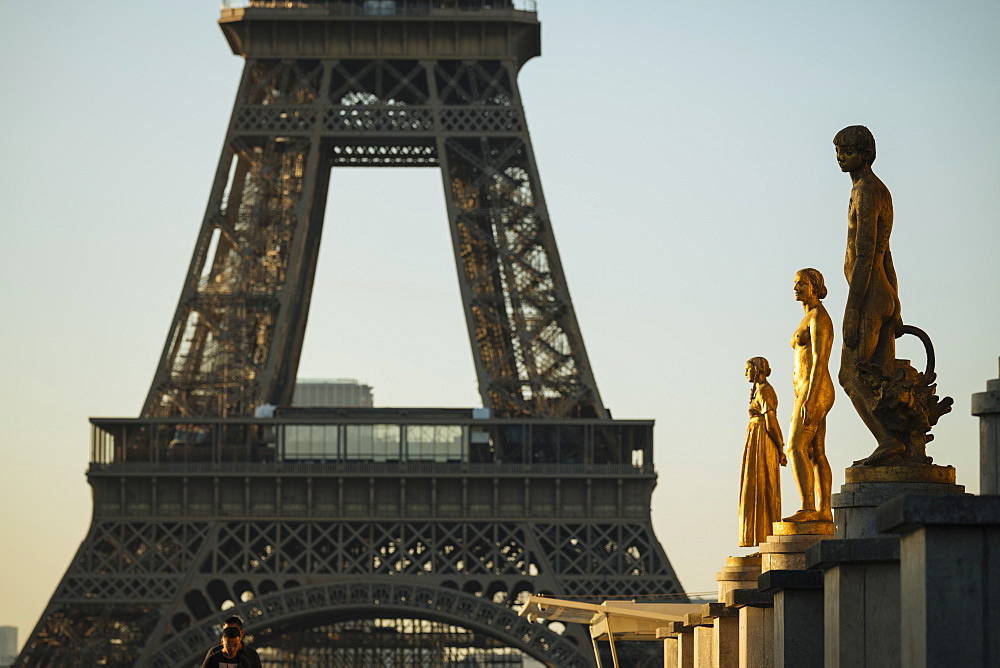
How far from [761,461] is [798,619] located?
858 centimetres

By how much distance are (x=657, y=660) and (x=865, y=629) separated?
4542 centimetres

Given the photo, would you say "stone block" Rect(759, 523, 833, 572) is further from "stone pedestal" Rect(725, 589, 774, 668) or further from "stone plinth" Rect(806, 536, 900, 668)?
"stone plinth" Rect(806, 536, 900, 668)

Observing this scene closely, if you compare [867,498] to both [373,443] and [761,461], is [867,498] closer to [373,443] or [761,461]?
[761,461]

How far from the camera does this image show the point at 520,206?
60656 mm

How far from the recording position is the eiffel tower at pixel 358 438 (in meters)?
56.3

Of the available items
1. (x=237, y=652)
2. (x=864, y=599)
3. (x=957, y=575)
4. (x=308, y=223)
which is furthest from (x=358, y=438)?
(x=957, y=575)

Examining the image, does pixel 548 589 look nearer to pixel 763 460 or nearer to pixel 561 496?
pixel 561 496

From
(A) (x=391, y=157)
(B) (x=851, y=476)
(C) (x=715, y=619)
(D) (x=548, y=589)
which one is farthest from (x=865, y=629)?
(A) (x=391, y=157)

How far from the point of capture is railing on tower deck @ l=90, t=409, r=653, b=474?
58000 mm

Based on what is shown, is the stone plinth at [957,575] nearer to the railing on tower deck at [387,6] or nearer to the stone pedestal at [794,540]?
the stone pedestal at [794,540]

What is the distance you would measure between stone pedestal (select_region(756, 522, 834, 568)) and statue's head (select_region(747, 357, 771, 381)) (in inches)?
179

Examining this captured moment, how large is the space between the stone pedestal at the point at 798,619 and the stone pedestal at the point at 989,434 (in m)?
2.12

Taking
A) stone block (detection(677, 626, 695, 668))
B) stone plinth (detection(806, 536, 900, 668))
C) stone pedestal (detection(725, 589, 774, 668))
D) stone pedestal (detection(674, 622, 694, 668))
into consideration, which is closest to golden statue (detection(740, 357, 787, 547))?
stone pedestal (detection(674, 622, 694, 668))

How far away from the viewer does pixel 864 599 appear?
1171 centimetres
